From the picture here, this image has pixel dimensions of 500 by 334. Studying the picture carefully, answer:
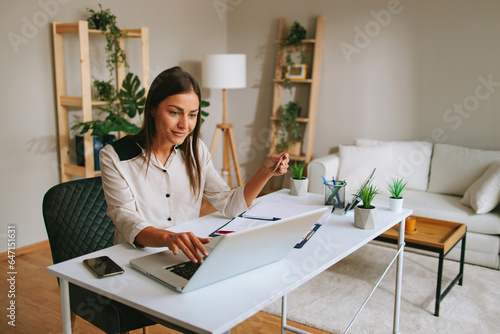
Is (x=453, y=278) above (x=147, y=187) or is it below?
below

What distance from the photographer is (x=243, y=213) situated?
5.90 ft

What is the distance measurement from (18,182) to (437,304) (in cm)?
289

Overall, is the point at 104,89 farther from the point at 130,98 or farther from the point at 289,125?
the point at 289,125

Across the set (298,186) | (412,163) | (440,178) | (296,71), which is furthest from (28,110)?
(440,178)

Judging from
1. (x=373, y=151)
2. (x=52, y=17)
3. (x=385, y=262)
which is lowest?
(x=385, y=262)

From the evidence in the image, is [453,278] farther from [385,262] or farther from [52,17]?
[52,17]

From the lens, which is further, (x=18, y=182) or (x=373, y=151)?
(x=373, y=151)

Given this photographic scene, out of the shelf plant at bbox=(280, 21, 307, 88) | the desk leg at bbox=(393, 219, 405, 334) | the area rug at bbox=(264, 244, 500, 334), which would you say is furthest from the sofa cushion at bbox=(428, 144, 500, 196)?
the desk leg at bbox=(393, 219, 405, 334)

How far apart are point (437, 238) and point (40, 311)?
2271mm

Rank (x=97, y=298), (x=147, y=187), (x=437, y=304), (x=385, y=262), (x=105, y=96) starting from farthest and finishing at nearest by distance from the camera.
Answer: (x=105, y=96) < (x=385, y=262) < (x=437, y=304) < (x=147, y=187) < (x=97, y=298)

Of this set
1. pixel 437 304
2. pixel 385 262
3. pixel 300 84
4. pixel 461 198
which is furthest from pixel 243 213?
pixel 300 84

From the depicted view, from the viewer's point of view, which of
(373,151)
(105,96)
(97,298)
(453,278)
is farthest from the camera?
(373,151)

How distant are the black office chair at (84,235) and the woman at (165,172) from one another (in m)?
0.14

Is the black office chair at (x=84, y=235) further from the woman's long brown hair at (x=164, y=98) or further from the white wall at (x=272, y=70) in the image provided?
the white wall at (x=272, y=70)
